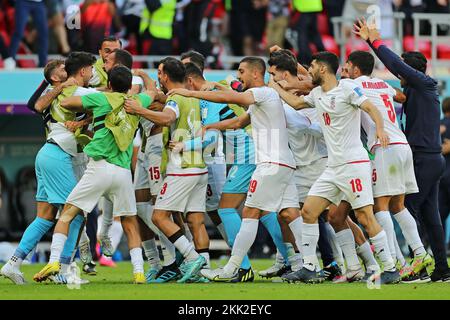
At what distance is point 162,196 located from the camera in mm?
12523

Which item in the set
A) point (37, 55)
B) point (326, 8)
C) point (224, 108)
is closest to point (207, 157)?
point (224, 108)

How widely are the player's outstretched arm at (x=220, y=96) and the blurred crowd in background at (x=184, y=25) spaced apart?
7.24 m

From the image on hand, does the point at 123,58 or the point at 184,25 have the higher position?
the point at 123,58

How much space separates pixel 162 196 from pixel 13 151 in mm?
8018

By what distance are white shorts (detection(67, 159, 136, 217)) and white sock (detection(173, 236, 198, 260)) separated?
0.66 metres

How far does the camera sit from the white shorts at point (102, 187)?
1197 cm

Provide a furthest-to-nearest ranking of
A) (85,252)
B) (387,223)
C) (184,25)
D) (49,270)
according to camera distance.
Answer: (184,25) → (85,252) → (387,223) → (49,270)

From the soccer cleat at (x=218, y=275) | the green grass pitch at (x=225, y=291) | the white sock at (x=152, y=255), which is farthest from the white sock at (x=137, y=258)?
the white sock at (x=152, y=255)

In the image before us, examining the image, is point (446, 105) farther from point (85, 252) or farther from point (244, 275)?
point (85, 252)

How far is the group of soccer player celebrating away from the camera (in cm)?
1190

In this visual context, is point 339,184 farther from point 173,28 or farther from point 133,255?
point 173,28

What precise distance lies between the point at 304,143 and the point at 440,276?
2.12 meters

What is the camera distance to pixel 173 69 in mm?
12453

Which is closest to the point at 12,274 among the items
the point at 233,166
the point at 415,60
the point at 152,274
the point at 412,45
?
the point at 152,274
